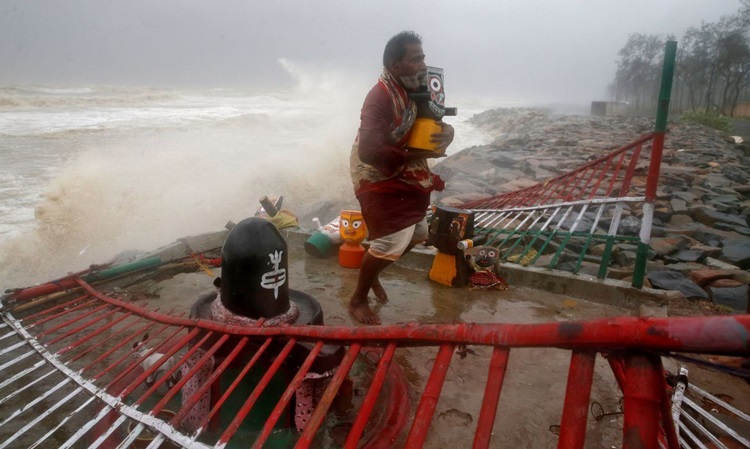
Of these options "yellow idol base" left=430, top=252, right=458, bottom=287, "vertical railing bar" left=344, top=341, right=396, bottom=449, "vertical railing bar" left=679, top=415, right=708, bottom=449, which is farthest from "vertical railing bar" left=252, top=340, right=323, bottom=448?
"yellow idol base" left=430, top=252, right=458, bottom=287

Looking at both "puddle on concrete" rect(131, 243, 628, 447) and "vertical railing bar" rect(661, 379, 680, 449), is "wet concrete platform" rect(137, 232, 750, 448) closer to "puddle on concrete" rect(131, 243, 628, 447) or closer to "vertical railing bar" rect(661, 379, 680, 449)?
"puddle on concrete" rect(131, 243, 628, 447)

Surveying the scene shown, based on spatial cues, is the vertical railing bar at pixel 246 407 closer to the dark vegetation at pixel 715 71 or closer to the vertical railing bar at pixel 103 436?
the vertical railing bar at pixel 103 436

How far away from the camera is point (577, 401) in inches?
40.7

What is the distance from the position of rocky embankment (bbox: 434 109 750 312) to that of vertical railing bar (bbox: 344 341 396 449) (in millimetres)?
4036

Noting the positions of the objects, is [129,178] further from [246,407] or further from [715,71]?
[715,71]

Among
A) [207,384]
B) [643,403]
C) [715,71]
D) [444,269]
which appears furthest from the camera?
[715,71]

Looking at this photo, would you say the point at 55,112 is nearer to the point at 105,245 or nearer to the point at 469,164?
the point at 105,245

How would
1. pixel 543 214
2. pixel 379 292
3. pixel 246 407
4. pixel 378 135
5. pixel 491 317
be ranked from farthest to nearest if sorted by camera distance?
1. pixel 543 214
2. pixel 379 292
3. pixel 491 317
4. pixel 378 135
5. pixel 246 407

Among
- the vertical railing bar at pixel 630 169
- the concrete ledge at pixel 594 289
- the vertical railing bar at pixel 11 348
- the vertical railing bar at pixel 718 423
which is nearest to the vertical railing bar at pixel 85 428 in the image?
the vertical railing bar at pixel 11 348

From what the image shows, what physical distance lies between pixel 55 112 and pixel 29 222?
2018 cm

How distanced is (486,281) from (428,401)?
2938 millimetres

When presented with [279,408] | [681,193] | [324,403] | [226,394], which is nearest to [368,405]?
[324,403]

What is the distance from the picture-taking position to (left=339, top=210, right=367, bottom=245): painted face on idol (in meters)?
4.58

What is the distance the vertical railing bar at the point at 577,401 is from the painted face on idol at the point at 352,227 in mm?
3587
